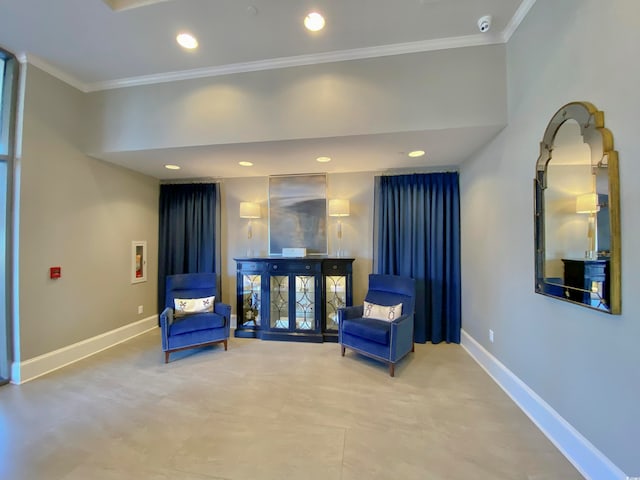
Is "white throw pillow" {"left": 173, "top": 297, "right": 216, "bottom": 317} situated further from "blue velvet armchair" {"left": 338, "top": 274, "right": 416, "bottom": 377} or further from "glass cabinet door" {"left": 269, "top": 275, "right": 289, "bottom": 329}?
"blue velvet armchair" {"left": 338, "top": 274, "right": 416, "bottom": 377}

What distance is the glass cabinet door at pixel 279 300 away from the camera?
3.98m

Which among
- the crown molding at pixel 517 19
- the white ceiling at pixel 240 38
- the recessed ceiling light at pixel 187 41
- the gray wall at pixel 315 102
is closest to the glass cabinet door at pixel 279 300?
the white ceiling at pixel 240 38

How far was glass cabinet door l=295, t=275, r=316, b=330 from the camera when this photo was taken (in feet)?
12.9

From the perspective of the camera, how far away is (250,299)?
13.6 ft

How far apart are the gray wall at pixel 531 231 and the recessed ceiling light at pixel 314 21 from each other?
1.65 meters

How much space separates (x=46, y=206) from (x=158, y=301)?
7.04 ft

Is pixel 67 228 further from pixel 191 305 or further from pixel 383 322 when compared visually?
pixel 383 322

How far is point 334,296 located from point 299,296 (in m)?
0.52

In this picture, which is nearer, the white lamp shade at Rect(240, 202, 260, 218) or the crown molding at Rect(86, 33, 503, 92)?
the crown molding at Rect(86, 33, 503, 92)

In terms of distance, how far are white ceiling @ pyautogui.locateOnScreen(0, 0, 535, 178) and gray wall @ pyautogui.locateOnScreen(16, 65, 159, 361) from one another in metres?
0.42

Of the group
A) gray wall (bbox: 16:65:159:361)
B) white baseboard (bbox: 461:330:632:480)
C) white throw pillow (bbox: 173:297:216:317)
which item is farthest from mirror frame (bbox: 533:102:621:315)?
gray wall (bbox: 16:65:159:361)

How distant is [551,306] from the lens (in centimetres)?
195

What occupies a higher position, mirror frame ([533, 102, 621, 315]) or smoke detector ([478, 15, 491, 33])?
smoke detector ([478, 15, 491, 33])

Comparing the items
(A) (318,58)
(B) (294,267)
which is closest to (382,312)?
(B) (294,267)
